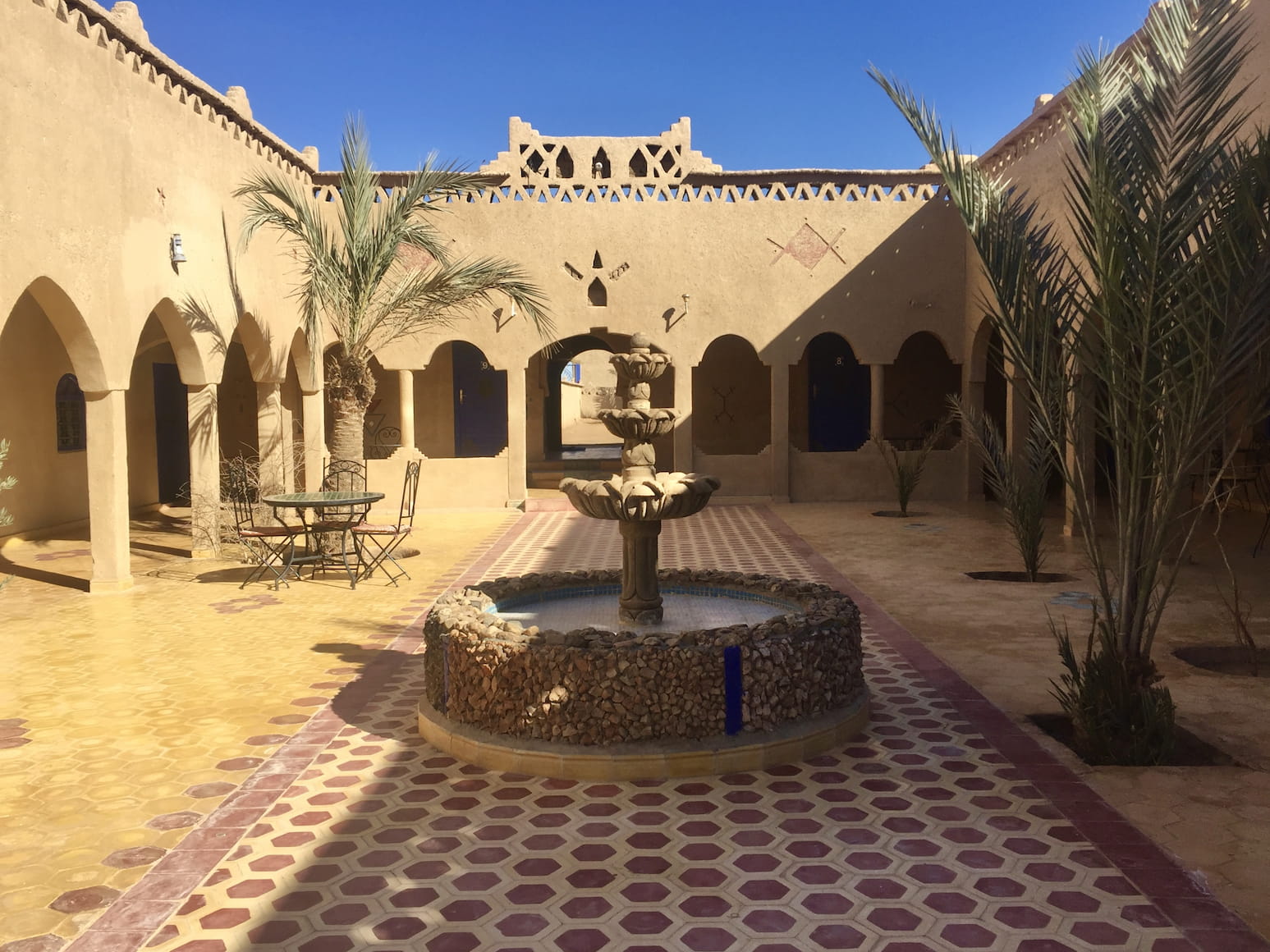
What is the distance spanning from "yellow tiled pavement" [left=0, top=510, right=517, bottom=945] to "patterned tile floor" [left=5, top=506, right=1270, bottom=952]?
10.1 inches

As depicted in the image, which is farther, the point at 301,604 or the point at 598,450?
the point at 598,450

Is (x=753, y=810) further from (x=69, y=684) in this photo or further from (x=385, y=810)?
(x=69, y=684)

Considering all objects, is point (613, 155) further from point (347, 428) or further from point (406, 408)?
point (347, 428)

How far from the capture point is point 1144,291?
462 cm

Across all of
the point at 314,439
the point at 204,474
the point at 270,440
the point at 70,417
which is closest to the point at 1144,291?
the point at 204,474

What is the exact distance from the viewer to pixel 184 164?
1109 centimetres

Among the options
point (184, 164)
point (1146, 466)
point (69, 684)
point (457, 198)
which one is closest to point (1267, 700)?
point (1146, 466)

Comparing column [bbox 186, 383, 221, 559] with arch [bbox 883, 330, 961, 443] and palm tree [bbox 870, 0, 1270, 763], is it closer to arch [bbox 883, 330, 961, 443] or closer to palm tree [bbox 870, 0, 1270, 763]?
palm tree [bbox 870, 0, 1270, 763]

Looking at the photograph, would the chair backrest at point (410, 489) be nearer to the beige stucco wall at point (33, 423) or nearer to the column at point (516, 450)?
the column at point (516, 450)

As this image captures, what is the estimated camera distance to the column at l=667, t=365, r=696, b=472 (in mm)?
16188

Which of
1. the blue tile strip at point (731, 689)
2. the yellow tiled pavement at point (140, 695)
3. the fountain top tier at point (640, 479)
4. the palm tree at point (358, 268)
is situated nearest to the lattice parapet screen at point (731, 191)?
the palm tree at point (358, 268)

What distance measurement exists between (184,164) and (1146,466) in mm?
10101

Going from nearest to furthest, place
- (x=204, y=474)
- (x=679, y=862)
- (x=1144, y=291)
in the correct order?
(x=679, y=862) → (x=1144, y=291) → (x=204, y=474)

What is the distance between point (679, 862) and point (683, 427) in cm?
1253
